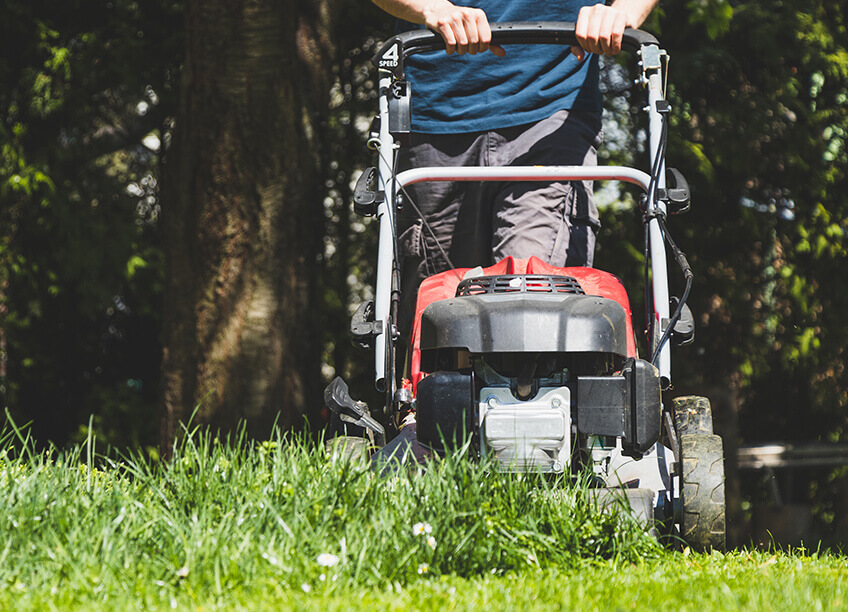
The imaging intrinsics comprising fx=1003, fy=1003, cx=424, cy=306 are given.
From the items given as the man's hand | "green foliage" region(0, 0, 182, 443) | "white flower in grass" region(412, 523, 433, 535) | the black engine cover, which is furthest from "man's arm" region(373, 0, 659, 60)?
"green foliage" region(0, 0, 182, 443)

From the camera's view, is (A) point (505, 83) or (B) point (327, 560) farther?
(A) point (505, 83)

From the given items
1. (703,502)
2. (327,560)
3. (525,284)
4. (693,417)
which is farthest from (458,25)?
(327,560)

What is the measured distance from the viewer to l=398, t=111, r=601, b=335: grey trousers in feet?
9.70

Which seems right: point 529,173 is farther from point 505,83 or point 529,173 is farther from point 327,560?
point 327,560

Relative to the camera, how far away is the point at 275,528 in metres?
2.05

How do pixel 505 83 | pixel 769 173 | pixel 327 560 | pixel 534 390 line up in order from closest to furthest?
pixel 327 560 < pixel 534 390 < pixel 505 83 < pixel 769 173

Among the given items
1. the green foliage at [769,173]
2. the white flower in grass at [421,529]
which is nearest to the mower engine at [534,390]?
the white flower in grass at [421,529]

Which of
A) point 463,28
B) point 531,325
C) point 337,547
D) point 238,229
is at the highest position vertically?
point 463,28

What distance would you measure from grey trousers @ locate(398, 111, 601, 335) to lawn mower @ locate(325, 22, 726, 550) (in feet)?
0.47

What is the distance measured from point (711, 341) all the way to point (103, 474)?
449 cm

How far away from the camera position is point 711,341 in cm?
620

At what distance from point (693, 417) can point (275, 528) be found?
1.35 m

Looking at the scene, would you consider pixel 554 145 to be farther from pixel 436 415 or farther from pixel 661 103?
pixel 436 415

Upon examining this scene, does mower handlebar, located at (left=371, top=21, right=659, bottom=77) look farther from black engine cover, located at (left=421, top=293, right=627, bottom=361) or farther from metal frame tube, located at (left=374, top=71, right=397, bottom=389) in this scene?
black engine cover, located at (left=421, top=293, right=627, bottom=361)
